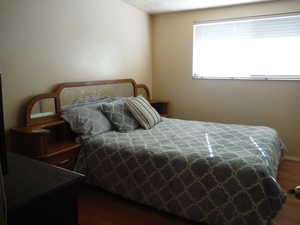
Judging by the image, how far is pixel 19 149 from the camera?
87.8 inches

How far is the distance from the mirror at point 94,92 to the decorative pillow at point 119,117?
0.29 m

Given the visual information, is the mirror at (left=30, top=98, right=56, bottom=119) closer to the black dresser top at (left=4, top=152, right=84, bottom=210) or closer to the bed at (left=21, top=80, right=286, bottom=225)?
the bed at (left=21, top=80, right=286, bottom=225)

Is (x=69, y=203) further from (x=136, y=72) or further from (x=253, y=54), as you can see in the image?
(x=253, y=54)

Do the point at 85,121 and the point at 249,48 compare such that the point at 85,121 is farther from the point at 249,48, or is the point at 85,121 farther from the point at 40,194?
the point at 249,48

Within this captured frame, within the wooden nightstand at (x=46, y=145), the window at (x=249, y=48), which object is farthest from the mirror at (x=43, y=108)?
the window at (x=249, y=48)

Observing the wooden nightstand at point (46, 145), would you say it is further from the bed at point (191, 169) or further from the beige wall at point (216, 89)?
the beige wall at point (216, 89)

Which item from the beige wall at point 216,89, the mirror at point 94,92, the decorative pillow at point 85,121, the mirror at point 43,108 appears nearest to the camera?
the mirror at point 43,108

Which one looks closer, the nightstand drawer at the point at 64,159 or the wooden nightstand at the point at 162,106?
the nightstand drawer at the point at 64,159

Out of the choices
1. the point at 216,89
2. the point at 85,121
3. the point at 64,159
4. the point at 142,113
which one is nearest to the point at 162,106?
the point at 216,89

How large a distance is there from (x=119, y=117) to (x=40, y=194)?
194 centimetres

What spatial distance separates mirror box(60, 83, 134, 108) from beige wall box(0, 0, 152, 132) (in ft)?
0.43

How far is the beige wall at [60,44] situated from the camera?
7.39 ft

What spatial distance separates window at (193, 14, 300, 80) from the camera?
3.36 metres

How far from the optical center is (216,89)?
3.93 m
